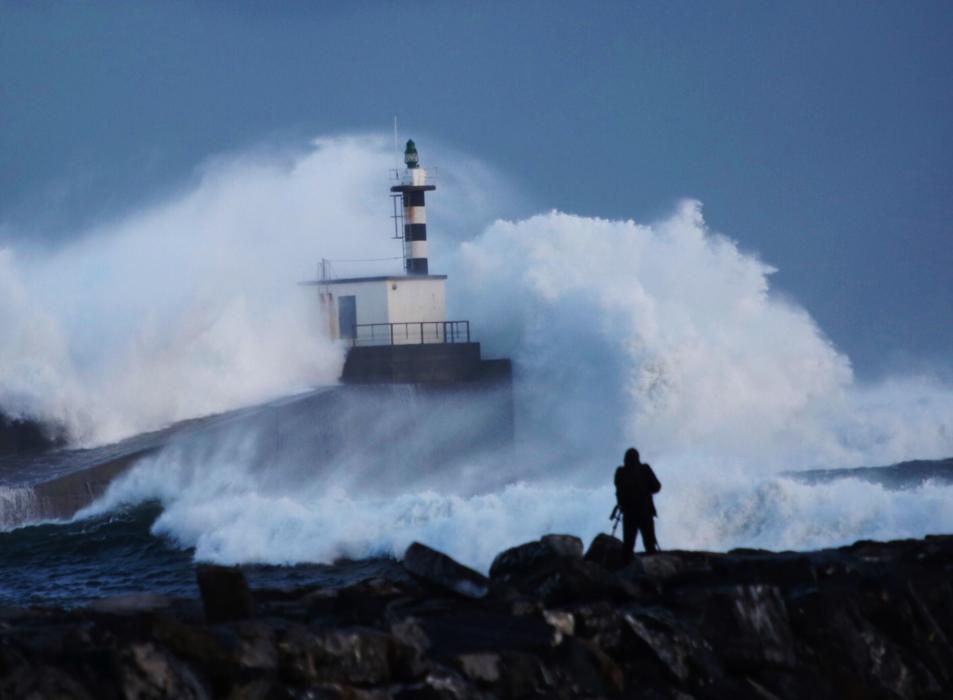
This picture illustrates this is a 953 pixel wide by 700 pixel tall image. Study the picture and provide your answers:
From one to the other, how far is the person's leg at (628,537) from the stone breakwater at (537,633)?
0.10 meters

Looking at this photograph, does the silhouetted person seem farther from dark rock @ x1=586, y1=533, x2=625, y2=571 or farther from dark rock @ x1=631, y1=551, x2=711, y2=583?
dark rock @ x1=631, y1=551, x2=711, y2=583

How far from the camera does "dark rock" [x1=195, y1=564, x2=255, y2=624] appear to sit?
8.48 m

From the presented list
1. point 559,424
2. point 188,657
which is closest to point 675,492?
point 188,657

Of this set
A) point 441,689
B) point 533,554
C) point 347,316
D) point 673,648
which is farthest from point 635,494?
point 347,316

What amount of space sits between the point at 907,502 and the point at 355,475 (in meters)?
12.7

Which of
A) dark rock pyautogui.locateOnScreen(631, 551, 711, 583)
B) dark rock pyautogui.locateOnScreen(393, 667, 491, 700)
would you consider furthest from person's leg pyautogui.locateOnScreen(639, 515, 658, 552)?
dark rock pyautogui.locateOnScreen(393, 667, 491, 700)

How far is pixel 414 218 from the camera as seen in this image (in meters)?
33.1

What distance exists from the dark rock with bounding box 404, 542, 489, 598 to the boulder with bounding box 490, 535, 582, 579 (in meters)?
0.66

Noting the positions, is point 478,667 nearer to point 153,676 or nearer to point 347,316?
point 153,676

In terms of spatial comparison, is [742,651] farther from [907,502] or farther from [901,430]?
[901,430]

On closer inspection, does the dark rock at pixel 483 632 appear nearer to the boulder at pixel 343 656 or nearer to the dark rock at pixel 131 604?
the boulder at pixel 343 656

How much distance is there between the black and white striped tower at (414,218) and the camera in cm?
3278

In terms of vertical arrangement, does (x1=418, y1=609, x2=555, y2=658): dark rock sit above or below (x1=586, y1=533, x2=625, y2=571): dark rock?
A: below

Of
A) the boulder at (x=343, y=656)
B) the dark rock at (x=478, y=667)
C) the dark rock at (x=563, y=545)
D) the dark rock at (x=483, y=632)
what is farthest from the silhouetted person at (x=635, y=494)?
the boulder at (x=343, y=656)
